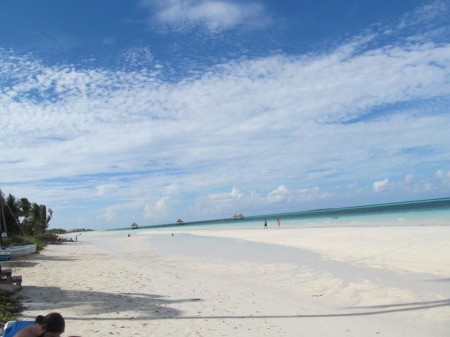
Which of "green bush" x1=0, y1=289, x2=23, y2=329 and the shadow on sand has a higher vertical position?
"green bush" x1=0, y1=289, x2=23, y2=329

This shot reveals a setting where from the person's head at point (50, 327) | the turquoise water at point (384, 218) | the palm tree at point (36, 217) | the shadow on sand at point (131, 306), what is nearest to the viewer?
the person's head at point (50, 327)

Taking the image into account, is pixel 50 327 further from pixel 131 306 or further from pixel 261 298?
pixel 261 298

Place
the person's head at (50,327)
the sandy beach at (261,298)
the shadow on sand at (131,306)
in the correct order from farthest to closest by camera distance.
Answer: the shadow on sand at (131,306), the sandy beach at (261,298), the person's head at (50,327)

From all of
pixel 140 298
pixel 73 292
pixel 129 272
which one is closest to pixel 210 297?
pixel 140 298

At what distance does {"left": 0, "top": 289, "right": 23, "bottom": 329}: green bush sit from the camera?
7932 mm

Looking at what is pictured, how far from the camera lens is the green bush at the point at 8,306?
793cm

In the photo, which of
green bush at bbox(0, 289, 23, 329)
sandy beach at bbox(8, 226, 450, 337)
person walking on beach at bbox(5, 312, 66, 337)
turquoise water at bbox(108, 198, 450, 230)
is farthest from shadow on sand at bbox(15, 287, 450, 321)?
turquoise water at bbox(108, 198, 450, 230)

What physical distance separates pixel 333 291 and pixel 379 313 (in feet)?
8.24

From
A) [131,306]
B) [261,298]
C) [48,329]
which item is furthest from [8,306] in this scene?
[261,298]

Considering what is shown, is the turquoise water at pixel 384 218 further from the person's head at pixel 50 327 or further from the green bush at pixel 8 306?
the person's head at pixel 50 327

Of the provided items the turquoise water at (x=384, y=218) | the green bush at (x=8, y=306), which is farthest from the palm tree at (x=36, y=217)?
the green bush at (x=8, y=306)

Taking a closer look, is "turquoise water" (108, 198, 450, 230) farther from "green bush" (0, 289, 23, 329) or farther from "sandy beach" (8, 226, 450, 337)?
"green bush" (0, 289, 23, 329)

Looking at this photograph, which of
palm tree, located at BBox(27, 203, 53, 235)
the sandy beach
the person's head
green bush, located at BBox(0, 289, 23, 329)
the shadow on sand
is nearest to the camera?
the person's head

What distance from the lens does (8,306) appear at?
901 cm
